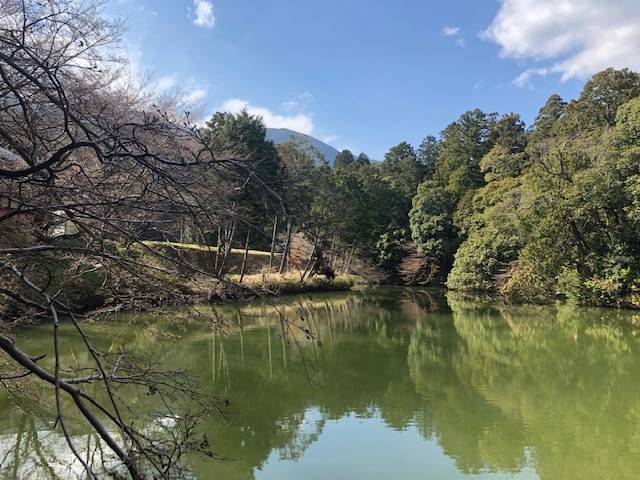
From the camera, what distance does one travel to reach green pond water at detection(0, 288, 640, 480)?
14.2ft

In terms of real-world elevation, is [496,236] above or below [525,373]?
above

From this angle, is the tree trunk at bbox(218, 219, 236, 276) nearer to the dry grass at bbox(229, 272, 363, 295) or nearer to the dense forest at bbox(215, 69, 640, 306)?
the dense forest at bbox(215, 69, 640, 306)

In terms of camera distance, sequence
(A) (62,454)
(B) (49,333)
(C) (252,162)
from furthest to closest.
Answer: (B) (49,333)
(A) (62,454)
(C) (252,162)

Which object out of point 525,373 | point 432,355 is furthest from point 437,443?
point 432,355

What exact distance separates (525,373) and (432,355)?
171 cm

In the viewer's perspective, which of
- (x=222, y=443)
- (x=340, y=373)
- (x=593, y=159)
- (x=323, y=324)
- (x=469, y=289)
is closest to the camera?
(x=222, y=443)

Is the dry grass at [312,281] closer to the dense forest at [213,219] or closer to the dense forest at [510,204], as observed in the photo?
the dense forest at [213,219]

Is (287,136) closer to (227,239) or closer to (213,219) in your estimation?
(227,239)

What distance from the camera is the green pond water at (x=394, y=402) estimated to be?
4.32 metres

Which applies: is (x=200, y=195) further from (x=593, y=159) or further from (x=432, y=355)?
(x=593, y=159)

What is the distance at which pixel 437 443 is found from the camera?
4.95 meters

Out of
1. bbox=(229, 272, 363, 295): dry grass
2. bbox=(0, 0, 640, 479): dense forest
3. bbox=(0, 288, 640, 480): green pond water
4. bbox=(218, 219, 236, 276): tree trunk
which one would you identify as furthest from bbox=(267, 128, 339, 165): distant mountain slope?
bbox=(218, 219, 236, 276): tree trunk

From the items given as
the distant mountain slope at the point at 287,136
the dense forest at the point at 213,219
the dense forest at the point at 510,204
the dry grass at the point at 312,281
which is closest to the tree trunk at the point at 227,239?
the dense forest at the point at 213,219

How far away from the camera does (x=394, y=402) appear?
6234mm
